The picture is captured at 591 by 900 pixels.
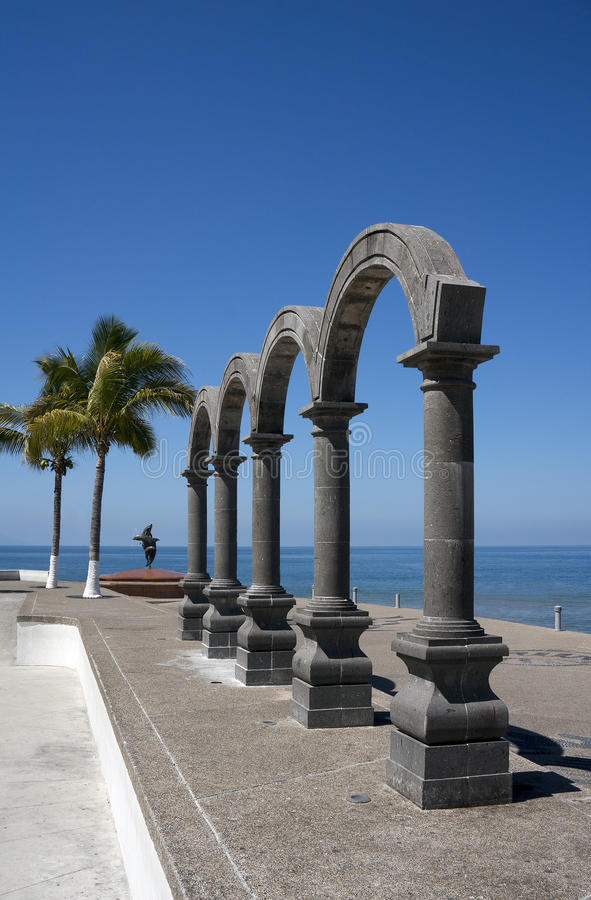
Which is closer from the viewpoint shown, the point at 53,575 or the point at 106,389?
the point at 106,389

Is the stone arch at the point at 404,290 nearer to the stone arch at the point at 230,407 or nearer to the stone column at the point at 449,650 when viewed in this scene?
the stone column at the point at 449,650

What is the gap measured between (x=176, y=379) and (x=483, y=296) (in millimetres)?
18792

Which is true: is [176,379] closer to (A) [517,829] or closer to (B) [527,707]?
(B) [527,707]

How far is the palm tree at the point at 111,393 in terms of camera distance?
2286 centimetres

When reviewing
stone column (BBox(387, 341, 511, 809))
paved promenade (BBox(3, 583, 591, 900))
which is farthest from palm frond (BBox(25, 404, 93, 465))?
stone column (BBox(387, 341, 511, 809))

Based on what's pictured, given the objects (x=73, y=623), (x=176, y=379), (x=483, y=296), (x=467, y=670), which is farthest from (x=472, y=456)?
(x=176, y=379)

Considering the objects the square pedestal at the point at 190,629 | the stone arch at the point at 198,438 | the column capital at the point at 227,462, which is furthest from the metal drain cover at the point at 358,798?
the stone arch at the point at 198,438

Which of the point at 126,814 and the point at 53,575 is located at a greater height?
the point at 53,575

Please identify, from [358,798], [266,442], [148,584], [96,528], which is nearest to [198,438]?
[266,442]

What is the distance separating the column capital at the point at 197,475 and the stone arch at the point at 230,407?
1.77 meters

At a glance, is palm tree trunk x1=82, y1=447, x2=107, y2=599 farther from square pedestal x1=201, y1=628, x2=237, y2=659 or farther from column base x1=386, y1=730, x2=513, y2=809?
column base x1=386, y1=730, x2=513, y2=809

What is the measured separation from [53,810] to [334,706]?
2.64 m

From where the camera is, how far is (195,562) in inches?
554

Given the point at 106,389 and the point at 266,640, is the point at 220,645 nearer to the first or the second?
the point at 266,640
